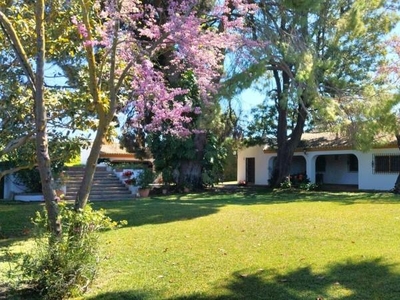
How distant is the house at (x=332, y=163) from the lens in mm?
26516

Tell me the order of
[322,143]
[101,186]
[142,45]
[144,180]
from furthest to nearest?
[322,143]
[144,180]
[101,186]
[142,45]

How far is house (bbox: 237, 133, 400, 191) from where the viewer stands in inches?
1044

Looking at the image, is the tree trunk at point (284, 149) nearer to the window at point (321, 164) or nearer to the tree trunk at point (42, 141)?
the window at point (321, 164)

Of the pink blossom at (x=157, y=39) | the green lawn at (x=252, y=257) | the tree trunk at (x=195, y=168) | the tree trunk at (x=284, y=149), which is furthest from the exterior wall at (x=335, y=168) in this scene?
the pink blossom at (x=157, y=39)

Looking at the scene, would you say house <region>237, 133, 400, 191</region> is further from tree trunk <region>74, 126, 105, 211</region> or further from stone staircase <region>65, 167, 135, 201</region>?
tree trunk <region>74, 126, 105, 211</region>

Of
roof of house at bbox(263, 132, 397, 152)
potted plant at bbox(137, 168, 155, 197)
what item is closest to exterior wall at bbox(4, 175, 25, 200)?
potted plant at bbox(137, 168, 155, 197)

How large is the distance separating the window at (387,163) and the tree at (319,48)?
689 cm

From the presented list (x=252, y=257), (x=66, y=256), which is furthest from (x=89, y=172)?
(x=252, y=257)

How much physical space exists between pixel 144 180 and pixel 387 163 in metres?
14.3

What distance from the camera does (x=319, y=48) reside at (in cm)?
1853

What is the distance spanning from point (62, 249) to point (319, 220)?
7308 millimetres

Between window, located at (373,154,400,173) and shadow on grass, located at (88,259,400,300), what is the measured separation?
21.6 m

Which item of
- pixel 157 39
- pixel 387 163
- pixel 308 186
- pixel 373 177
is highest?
pixel 157 39

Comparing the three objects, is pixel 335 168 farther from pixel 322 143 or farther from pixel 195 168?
pixel 195 168
